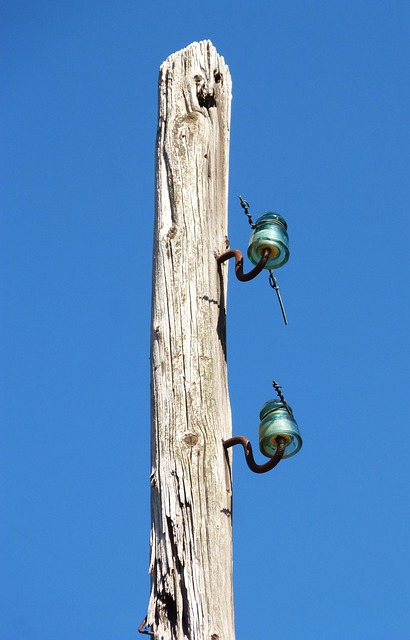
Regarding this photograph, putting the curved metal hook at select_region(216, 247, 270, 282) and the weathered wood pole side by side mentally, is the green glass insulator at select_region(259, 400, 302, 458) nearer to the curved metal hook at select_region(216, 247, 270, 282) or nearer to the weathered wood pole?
the weathered wood pole

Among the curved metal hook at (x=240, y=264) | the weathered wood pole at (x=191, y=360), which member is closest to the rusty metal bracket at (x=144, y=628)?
the weathered wood pole at (x=191, y=360)

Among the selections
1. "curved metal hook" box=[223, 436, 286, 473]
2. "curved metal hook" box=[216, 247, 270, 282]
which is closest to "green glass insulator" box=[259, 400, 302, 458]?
"curved metal hook" box=[223, 436, 286, 473]

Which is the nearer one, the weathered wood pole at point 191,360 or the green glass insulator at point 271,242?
the weathered wood pole at point 191,360

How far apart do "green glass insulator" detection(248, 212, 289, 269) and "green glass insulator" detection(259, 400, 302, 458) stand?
0.73 metres

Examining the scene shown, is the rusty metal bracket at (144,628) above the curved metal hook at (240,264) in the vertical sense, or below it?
below

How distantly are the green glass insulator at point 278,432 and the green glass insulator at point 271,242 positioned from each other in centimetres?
73

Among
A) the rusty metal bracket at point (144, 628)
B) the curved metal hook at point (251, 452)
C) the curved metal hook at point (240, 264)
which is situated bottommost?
the rusty metal bracket at point (144, 628)

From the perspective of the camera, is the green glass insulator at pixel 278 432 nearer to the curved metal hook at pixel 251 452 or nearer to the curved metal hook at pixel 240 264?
the curved metal hook at pixel 251 452

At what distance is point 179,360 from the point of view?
4.13 metres

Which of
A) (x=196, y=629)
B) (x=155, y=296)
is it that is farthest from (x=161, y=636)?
(x=155, y=296)

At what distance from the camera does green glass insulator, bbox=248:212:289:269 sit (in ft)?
14.8

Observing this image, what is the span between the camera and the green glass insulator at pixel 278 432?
160 inches

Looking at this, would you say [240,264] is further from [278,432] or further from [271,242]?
[278,432]

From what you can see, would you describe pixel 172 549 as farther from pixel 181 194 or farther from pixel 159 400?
pixel 181 194
